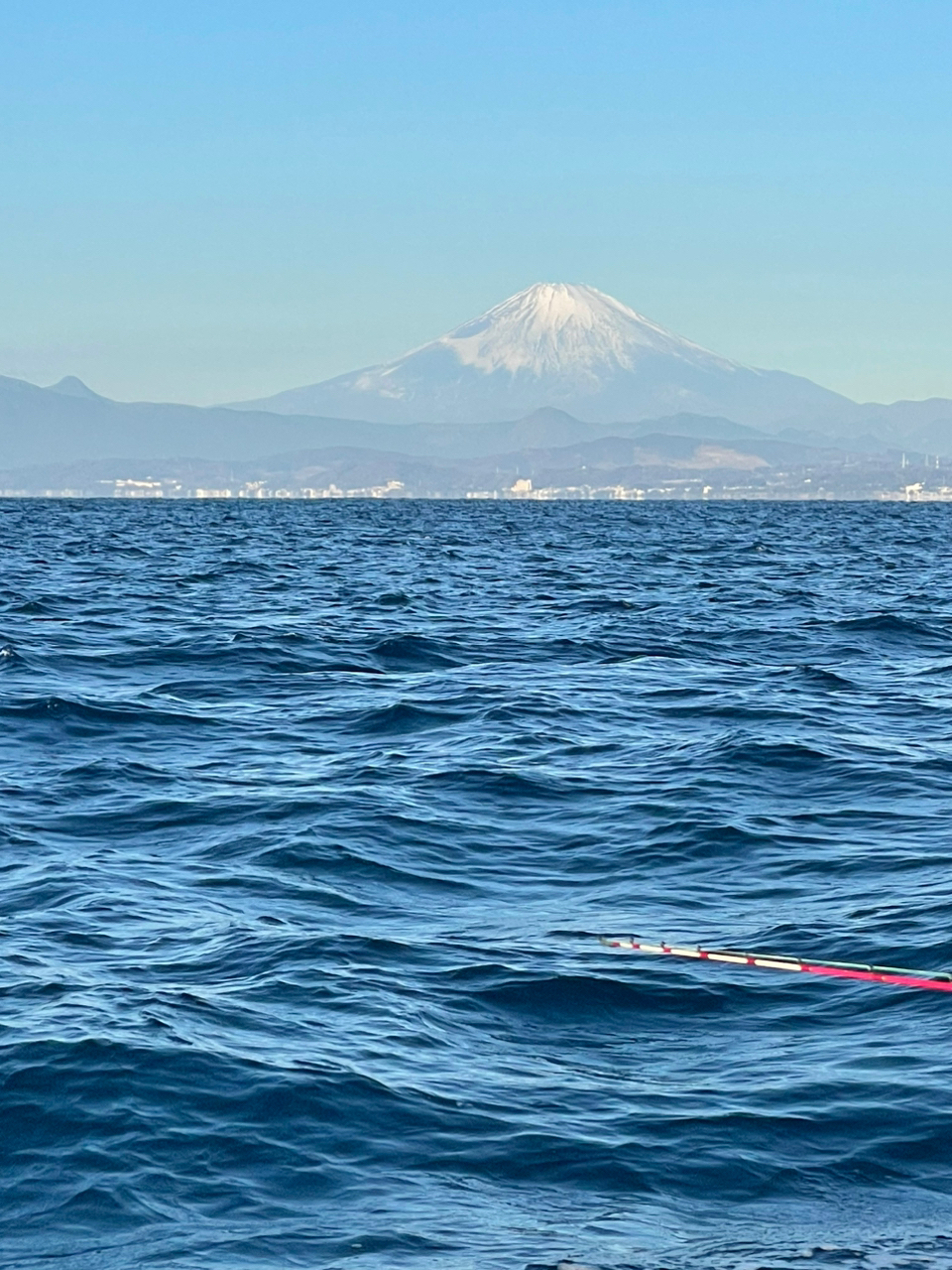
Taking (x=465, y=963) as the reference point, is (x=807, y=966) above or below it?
above

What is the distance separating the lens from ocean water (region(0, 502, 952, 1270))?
358 inches

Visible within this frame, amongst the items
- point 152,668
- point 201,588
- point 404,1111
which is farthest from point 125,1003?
point 201,588

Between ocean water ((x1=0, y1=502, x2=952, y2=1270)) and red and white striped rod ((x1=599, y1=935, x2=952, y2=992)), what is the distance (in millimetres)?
180

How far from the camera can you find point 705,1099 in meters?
10.6

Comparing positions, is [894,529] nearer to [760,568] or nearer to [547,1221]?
[760,568]

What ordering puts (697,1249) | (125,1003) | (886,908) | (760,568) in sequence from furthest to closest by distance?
1. (760,568)
2. (886,908)
3. (125,1003)
4. (697,1249)

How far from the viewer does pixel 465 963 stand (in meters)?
13.3

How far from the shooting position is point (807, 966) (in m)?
12.1

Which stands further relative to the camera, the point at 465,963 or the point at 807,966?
the point at 465,963

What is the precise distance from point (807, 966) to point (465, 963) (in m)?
2.61

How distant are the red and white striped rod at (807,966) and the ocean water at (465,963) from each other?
0.18 meters

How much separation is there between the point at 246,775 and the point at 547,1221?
12.1 m

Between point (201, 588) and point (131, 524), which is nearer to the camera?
point (201, 588)

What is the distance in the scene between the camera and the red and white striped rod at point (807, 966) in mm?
11875
